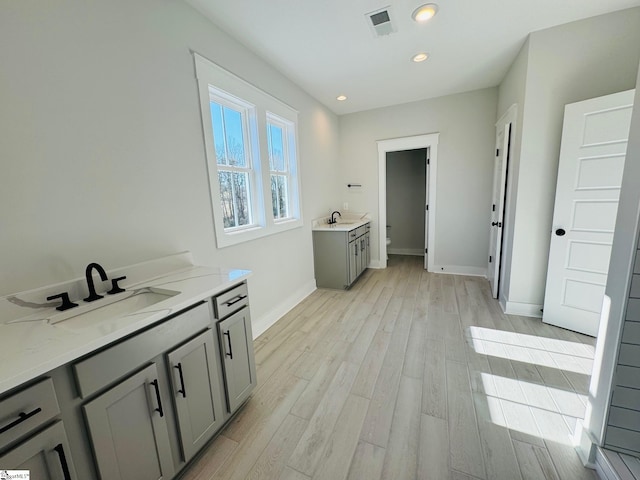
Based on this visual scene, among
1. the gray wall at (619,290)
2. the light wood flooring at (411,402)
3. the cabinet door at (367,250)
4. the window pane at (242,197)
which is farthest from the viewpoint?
the cabinet door at (367,250)

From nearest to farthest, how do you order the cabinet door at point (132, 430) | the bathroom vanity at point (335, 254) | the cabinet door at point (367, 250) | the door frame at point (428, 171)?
the cabinet door at point (132, 430), the bathroom vanity at point (335, 254), the door frame at point (428, 171), the cabinet door at point (367, 250)

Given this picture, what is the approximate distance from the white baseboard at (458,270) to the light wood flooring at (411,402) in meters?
1.31

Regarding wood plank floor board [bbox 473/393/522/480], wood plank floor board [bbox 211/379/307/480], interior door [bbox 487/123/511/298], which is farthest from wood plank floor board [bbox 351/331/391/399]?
interior door [bbox 487/123/511/298]

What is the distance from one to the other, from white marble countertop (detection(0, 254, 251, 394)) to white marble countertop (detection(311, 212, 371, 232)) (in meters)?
2.18

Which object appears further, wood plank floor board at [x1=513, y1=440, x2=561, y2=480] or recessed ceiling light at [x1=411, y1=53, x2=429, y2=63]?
recessed ceiling light at [x1=411, y1=53, x2=429, y2=63]

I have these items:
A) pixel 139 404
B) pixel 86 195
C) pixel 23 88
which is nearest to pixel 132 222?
pixel 86 195

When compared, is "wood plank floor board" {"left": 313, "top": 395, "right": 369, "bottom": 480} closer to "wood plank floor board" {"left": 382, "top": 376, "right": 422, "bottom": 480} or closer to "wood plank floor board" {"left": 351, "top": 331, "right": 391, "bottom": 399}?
"wood plank floor board" {"left": 351, "top": 331, "right": 391, "bottom": 399}

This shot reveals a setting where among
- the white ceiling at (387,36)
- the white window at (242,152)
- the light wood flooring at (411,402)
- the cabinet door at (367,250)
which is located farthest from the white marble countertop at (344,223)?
the white ceiling at (387,36)

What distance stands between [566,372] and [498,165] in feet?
8.34

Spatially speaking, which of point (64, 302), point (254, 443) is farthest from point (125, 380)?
point (254, 443)

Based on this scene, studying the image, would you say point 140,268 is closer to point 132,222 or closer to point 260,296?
point 132,222

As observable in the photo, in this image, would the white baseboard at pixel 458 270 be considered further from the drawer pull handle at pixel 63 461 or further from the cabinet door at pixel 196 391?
the drawer pull handle at pixel 63 461

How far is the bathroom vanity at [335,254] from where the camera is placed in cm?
363

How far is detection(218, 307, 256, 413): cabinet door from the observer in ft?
4.92
